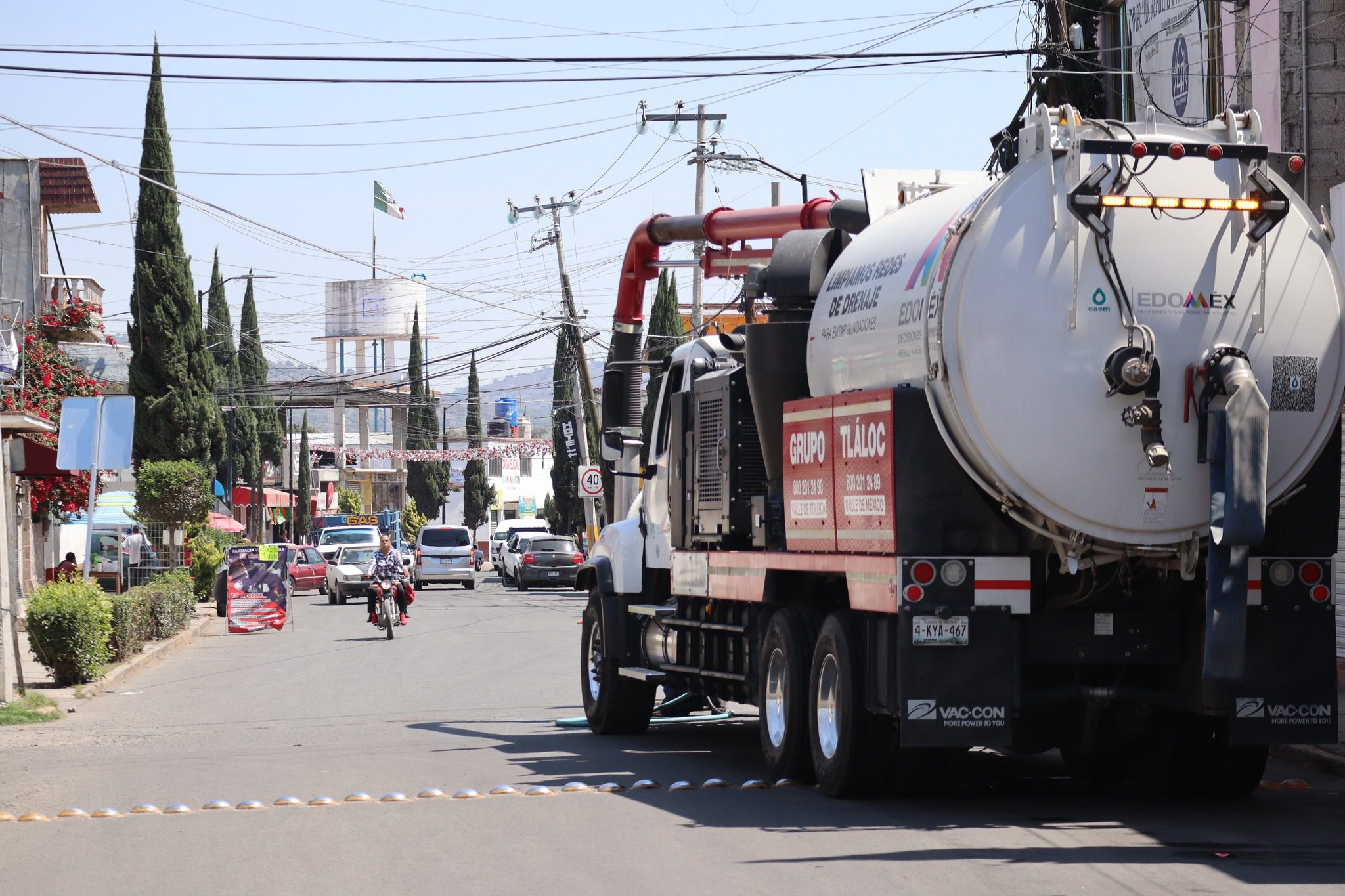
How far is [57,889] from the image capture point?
7.91 metres

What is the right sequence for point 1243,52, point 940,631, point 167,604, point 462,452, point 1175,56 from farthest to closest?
point 462,452 → point 167,604 → point 1175,56 → point 1243,52 → point 940,631

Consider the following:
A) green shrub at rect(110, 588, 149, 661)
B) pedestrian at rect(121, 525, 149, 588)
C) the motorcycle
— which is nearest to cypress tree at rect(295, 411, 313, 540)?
pedestrian at rect(121, 525, 149, 588)

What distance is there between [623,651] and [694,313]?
23.5 m

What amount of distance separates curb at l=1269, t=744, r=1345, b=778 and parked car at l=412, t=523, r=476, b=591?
1584 inches

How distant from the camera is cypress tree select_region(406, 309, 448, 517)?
378 feet

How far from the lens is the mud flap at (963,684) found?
9.46 meters

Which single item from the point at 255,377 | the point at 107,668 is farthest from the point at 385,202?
the point at 107,668

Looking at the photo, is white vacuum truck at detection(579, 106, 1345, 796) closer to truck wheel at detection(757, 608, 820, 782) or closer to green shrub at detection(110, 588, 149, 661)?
truck wheel at detection(757, 608, 820, 782)

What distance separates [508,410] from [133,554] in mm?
114026

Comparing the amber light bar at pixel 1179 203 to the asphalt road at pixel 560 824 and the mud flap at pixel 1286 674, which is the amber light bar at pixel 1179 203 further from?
the asphalt road at pixel 560 824

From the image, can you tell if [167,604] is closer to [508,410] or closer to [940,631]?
[940,631]

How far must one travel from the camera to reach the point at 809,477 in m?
11.0

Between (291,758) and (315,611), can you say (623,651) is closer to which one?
(291,758)

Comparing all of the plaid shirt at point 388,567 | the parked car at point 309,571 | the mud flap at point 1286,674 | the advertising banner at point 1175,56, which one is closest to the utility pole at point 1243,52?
the advertising banner at point 1175,56
